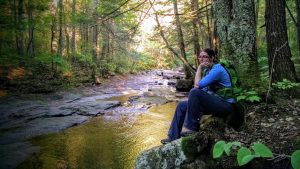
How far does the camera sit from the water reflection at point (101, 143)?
5914mm

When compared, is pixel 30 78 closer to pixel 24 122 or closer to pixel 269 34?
pixel 24 122

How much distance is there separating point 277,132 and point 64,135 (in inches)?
227

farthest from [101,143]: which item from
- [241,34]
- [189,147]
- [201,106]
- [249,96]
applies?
[241,34]

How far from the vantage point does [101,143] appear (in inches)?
284

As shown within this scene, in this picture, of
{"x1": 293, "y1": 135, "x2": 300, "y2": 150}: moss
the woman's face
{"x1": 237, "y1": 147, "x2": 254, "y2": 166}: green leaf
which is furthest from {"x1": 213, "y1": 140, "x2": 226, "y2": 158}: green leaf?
the woman's face

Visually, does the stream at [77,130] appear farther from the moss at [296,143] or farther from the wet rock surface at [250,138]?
the moss at [296,143]

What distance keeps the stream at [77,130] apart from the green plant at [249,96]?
2608 millimetres

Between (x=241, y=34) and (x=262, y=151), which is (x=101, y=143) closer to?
(x=241, y=34)

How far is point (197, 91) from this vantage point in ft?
15.9

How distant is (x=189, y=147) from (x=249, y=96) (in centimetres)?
165

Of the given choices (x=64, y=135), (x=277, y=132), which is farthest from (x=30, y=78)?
(x=277, y=132)

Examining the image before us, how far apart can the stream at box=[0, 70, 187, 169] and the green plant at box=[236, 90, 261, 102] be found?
103 inches

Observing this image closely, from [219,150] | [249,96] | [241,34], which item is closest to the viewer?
[219,150]

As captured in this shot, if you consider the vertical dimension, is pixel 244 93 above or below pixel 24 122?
above
